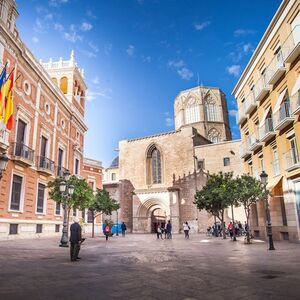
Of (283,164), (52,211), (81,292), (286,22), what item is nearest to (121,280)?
(81,292)

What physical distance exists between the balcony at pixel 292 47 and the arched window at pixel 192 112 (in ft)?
120

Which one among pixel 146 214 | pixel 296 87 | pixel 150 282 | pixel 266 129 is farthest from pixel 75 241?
pixel 146 214

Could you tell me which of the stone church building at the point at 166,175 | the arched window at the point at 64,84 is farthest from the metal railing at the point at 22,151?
the stone church building at the point at 166,175

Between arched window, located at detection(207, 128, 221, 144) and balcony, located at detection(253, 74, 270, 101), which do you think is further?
arched window, located at detection(207, 128, 221, 144)

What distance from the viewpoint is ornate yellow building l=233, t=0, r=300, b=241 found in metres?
15.6

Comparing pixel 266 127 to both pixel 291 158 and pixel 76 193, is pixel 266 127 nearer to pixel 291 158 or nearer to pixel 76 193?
pixel 291 158

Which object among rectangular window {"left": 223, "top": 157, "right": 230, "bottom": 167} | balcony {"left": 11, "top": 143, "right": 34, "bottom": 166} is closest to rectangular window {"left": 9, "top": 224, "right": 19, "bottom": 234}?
balcony {"left": 11, "top": 143, "right": 34, "bottom": 166}

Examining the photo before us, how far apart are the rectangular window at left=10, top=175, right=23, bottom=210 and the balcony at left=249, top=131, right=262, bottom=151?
52.8ft

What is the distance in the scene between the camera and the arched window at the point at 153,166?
42938 mm

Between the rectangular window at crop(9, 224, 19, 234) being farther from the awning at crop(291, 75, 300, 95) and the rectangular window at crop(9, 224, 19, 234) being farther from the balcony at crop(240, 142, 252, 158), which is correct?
the awning at crop(291, 75, 300, 95)

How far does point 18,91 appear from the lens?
1981cm

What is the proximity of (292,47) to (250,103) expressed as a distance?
6869 mm

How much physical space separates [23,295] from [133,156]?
40.1 meters

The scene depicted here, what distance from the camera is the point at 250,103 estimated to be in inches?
874
